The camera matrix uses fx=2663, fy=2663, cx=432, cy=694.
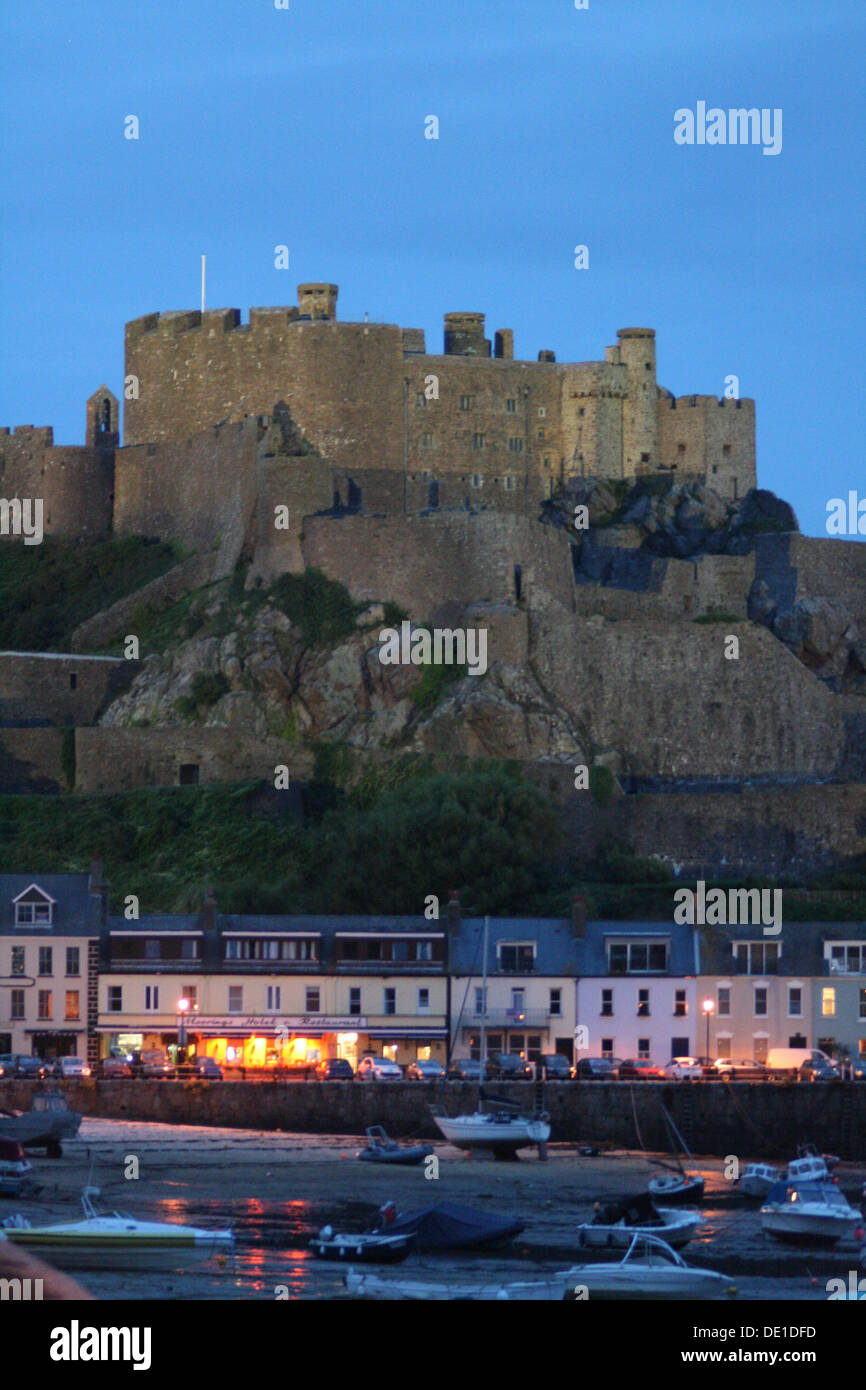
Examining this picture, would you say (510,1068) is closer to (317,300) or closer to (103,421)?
(317,300)

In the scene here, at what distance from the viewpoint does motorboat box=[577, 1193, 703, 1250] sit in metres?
36.4

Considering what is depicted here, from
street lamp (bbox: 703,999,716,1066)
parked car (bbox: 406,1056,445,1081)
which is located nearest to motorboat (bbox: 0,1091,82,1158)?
parked car (bbox: 406,1056,445,1081)

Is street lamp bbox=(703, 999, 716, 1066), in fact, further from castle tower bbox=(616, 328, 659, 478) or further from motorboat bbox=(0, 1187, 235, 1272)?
castle tower bbox=(616, 328, 659, 478)

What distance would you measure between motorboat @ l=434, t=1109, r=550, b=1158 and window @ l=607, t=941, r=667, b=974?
952 cm

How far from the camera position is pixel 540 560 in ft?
236

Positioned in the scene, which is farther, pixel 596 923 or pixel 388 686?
pixel 388 686

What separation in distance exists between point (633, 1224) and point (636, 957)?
20.5 meters

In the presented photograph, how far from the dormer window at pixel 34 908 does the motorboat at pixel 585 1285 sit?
82.0 feet

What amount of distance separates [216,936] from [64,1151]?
12.1m

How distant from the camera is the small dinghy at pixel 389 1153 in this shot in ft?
150

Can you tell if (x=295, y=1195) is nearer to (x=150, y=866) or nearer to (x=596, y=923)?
(x=596, y=923)

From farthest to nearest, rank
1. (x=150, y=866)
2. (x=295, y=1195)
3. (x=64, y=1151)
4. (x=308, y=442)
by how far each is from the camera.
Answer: (x=308, y=442)
(x=150, y=866)
(x=64, y=1151)
(x=295, y=1195)
